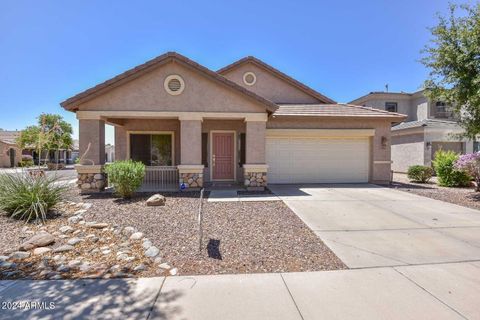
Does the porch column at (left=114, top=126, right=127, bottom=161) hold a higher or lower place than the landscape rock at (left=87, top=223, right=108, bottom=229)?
higher

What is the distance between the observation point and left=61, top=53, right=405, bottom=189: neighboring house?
9992mm

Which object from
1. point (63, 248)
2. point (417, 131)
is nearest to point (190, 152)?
point (63, 248)

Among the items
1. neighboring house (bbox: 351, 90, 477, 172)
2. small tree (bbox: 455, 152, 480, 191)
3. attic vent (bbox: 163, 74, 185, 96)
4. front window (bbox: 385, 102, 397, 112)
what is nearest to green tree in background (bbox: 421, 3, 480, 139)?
small tree (bbox: 455, 152, 480, 191)

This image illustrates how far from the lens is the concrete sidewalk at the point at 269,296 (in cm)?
301

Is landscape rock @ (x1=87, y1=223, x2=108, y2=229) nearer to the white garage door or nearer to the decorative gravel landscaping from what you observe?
the decorative gravel landscaping

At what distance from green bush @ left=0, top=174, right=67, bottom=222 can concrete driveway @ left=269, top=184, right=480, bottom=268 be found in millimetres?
6841

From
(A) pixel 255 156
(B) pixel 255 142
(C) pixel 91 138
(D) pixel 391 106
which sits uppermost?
(D) pixel 391 106

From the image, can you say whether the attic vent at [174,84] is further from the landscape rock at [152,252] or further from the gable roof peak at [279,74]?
the landscape rock at [152,252]

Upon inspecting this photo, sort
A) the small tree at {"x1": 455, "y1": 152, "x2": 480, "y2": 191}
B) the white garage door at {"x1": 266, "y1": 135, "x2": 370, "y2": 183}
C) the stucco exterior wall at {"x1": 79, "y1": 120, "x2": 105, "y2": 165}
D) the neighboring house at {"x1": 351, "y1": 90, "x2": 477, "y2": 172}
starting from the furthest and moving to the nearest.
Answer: the neighboring house at {"x1": 351, "y1": 90, "x2": 477, "y2": 172} → the white garage door at {"x1": 266, "y1": 135, "x2": 370, "y2": 183} → the small tree at {"x1": 455, "y1": 152, "x2": 480, "y2": 191} → the stucco exterior wall at {"x1": 79, "y1": 120, "x2": 105, "y2": 165}

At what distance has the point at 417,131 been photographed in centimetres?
1825

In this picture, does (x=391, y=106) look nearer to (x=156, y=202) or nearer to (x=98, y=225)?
(x=156, y=202)

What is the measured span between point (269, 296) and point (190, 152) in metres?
7.55

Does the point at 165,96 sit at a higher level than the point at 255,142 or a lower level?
higher

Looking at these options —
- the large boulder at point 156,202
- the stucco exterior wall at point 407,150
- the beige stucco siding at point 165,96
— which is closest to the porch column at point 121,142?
the beige stucco siding at point 165,96
